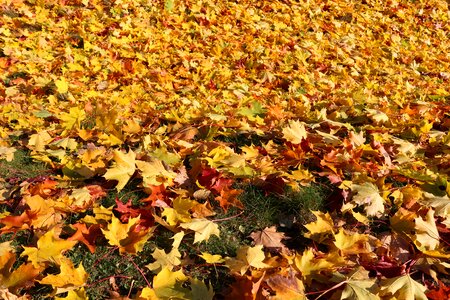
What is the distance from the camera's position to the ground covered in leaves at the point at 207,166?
1816 millimetres

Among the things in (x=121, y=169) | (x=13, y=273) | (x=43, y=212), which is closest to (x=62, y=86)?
(x=121, y=169)

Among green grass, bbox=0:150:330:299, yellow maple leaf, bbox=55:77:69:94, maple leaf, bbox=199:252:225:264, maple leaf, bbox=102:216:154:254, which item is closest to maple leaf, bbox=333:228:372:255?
green grass, bbox=0:150:330:299

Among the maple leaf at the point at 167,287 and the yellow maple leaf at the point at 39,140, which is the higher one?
the maple leaf at the point at 167,287

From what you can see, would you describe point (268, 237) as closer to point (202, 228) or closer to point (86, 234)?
point (202, 228)

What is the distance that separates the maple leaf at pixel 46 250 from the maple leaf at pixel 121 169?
17.9 inches

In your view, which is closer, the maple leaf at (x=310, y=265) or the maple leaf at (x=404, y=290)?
the maple leaf at (x=404, y=290)

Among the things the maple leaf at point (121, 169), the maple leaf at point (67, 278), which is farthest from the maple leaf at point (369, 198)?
the maple leaf at point (67, 278)

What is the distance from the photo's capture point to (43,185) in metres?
2.37

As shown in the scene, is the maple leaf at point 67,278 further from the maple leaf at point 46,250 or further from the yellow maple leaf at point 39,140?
the yellow maple leaf at point 39,140

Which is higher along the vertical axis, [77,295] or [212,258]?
[212,258]

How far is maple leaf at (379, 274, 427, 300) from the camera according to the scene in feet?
5.39

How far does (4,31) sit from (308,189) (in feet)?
12.7

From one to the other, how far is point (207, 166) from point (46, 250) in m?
0.95

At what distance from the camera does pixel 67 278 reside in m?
1.75
